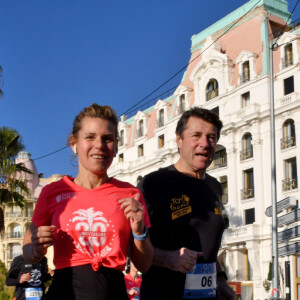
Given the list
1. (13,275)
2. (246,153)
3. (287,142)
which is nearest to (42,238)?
(13,275)

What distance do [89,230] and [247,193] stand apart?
3567 centimetres

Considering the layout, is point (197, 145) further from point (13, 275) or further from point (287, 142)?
point (287, 142)

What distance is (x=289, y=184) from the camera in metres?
34.9

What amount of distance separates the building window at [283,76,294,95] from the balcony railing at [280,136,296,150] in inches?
Answer: 109

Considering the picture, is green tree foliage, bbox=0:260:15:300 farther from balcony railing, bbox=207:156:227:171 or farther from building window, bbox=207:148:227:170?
building window, bbox=207:148:227:170

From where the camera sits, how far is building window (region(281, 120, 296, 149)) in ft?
116

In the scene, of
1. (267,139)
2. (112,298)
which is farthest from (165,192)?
(267,139)

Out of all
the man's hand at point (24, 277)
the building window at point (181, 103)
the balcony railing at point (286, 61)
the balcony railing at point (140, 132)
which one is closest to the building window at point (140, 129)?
the balcony railing at point (140, 132)

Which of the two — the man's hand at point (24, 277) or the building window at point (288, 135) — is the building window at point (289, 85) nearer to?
the building window at point (288, 135)

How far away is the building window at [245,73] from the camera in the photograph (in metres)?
40.4

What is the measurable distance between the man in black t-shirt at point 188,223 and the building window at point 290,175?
101 feet

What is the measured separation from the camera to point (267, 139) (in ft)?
123

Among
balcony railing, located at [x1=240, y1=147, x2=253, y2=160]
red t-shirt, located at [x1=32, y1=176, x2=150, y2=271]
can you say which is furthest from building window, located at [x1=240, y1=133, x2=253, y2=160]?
red t-shirt, located at [x1=32, y1=176, x2=150, y2=271]

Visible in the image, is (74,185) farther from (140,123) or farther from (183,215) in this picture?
(140,123)
